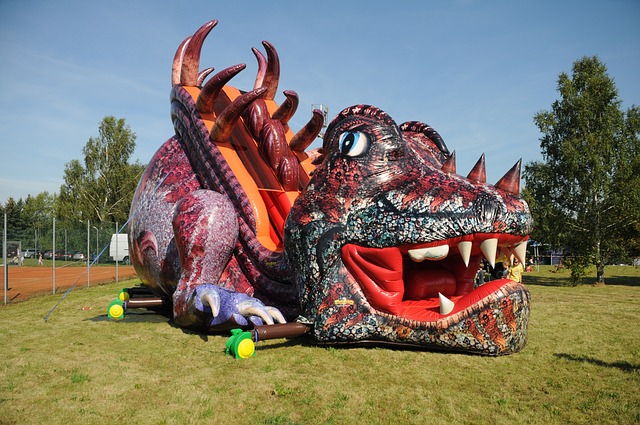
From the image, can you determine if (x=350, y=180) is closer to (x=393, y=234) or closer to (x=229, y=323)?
(x=393, y=234)

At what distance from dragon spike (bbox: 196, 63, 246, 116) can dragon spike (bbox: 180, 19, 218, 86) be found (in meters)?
0.80

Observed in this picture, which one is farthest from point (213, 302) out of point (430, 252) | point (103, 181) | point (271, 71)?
point (103, 181)

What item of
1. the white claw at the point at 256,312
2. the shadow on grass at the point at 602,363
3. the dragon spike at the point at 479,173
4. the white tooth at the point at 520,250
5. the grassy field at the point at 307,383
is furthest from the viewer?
the white claw at the point at 256,312

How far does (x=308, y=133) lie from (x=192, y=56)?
2124 mm

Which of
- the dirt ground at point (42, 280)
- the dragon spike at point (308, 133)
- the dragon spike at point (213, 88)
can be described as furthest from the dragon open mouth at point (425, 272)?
the dirt ground at point (42, 280)

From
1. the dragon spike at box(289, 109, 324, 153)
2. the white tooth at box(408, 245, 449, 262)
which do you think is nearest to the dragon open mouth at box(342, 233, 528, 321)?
the white tooth at box(408, 245, 449, 262)

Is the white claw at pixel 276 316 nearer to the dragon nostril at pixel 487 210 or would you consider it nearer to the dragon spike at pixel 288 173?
the dragon spike at pixel 288 173

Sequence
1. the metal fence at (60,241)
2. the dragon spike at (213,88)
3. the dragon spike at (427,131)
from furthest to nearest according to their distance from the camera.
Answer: the metal fence at (60,241), the dragon spike at (213,88), the dragon spike at (427,131)

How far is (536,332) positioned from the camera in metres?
5.46

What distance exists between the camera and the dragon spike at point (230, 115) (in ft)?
18.2

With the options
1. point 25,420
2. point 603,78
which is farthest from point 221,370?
point 603,78

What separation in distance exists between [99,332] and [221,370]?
2516 millimetres

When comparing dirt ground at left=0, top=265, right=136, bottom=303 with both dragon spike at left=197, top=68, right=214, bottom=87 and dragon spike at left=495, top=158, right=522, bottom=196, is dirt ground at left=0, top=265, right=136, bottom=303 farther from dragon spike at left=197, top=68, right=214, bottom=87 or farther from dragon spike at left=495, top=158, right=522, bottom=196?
dragon spike at left=495, top=158, right=522, bottom=196

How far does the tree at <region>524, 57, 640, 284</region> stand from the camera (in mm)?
17547
